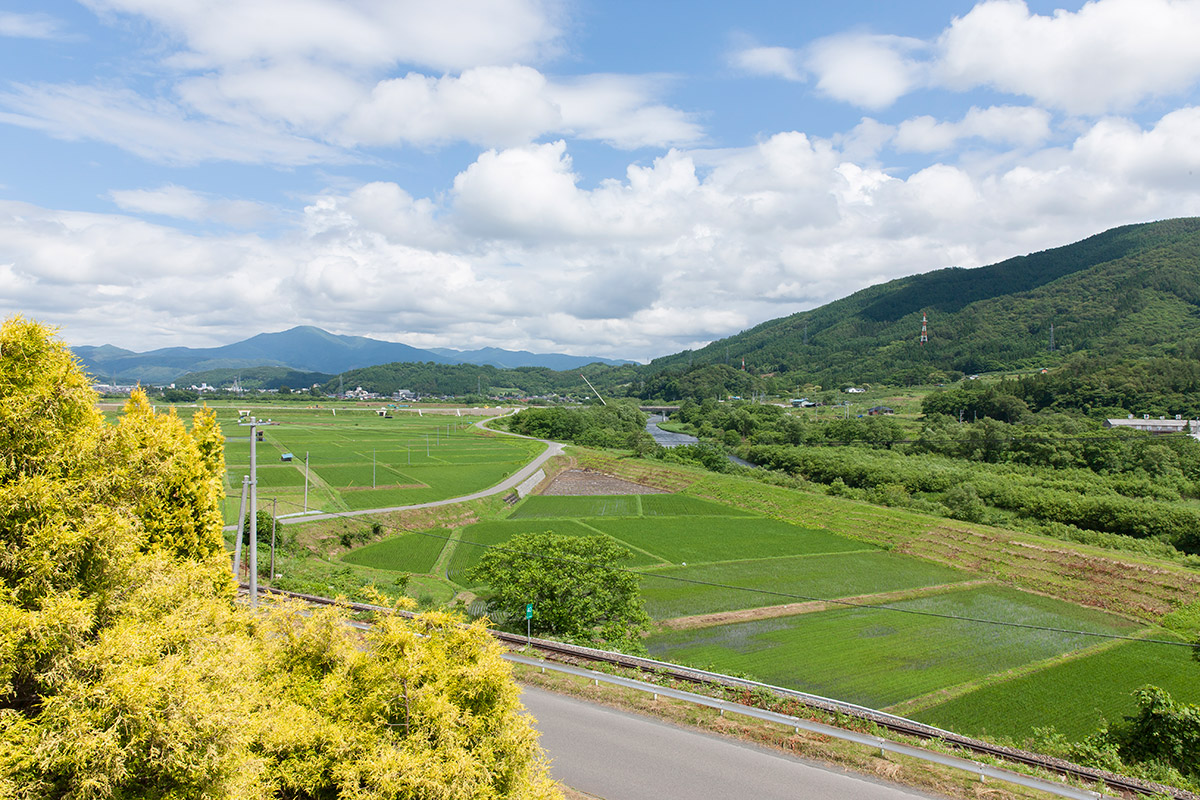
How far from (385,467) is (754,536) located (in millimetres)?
44785

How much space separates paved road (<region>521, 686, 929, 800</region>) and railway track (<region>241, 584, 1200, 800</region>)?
3216 millimetres

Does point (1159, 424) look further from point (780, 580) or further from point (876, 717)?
point (876, 717)

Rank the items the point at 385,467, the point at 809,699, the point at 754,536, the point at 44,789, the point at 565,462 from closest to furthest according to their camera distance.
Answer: the point at 44,789
the point at 809,699
the point at 754,536
the point at 385,467
the point at 565,462

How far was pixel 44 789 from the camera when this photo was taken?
6.24m

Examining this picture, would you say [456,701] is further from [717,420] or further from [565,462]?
[717,420]

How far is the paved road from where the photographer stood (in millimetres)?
12984

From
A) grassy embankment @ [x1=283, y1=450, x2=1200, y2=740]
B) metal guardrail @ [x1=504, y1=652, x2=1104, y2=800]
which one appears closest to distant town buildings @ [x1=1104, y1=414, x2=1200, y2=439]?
grassy embankment @ [x1=283, y1=450, x2=1200, y2=740]

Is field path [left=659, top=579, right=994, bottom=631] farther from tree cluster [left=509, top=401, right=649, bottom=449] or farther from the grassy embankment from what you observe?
tree cluster [left=509, top=401, right=649, bottom=449]

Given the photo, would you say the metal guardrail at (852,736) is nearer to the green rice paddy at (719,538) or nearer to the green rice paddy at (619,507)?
the green rice paddy at (719,538)

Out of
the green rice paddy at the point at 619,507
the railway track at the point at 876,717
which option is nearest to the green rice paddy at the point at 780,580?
the railway track at the point at 876,717

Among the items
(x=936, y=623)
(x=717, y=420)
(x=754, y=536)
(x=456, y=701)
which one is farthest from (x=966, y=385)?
(x=456, y=701)

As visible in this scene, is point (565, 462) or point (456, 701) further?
point (565, 462)

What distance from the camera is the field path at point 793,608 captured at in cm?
3191

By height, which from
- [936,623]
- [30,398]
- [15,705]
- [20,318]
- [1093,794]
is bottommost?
[936,623]
